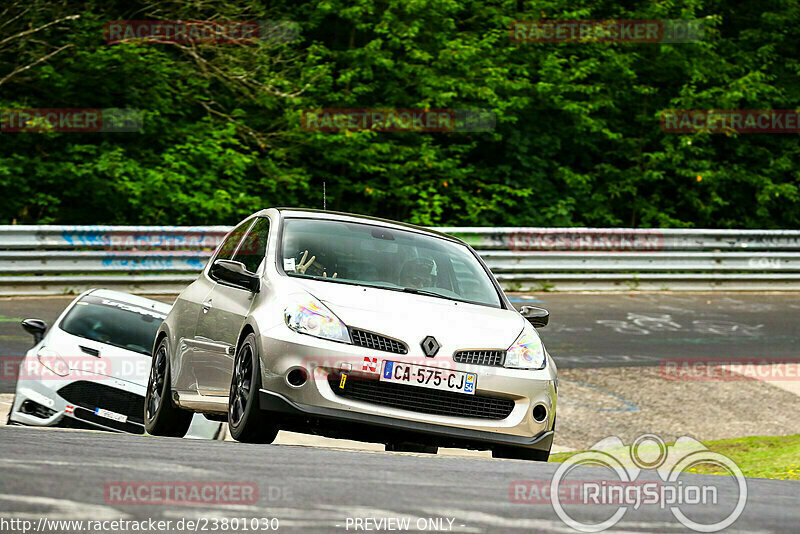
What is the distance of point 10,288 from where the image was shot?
16578 mm

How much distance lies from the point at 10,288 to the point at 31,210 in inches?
163

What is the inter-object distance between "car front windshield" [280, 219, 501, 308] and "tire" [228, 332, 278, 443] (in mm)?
625

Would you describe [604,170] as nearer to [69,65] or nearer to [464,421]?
[69,65]

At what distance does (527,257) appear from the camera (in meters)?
19.4

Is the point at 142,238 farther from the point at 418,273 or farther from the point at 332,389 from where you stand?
the point at 332,389

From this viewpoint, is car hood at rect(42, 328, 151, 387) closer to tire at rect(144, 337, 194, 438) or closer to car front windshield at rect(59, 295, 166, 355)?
car front windshield at rect(59, 295, 166, 355)

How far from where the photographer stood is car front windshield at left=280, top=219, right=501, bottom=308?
7066 millimetres

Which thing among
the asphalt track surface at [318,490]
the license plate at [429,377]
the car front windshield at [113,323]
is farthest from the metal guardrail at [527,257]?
the asphalt track surface at [318,490]

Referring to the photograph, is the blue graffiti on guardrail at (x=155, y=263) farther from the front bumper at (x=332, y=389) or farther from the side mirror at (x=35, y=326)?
the front bumper at (x=332, y=389)

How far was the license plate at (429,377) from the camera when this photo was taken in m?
6.11

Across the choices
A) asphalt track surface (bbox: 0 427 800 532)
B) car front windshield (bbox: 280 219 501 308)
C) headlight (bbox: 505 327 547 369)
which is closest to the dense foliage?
car front windshield (bbox: 280 219 501 308)

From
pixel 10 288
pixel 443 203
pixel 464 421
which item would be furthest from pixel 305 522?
pixel 443 203

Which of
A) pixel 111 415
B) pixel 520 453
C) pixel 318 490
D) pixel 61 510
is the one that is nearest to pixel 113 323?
pixel 111 415

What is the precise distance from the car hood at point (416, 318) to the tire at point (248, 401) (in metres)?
0.50
